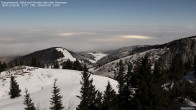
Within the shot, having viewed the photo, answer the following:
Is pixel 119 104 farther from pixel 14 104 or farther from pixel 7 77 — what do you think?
pixel 7 77

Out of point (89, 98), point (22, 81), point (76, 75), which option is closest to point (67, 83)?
point (76, 75)

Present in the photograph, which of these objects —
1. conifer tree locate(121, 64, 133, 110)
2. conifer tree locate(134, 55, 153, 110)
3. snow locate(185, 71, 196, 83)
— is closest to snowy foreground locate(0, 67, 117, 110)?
snow locate(185, 71, 196, 83)

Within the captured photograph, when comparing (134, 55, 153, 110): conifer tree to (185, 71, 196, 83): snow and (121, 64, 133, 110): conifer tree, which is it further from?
(185, 71, 196, 83): snow

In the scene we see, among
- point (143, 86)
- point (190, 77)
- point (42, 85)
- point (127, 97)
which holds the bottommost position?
point (190, 77)

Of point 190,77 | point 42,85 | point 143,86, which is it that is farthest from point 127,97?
point 190,77

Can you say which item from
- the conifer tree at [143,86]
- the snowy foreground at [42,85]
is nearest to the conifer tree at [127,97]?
the conifer tree at [143,86]

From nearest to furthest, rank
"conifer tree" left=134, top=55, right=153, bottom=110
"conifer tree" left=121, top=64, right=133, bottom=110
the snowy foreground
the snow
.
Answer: "conifer tree" left=134, top=55, right=153, bottom=110, "conifer tree" left=121, top=64, right=133, bottom=110, the snowy foreground, the snow

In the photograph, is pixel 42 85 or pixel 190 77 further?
pixel 190 77

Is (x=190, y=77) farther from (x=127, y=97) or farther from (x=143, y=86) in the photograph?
(x=143, y=86)

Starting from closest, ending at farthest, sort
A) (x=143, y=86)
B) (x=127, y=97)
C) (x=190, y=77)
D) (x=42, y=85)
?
(x=143, y=86)
(x=127, y=97)
(x=42, y=85)
(x=190, y=77)

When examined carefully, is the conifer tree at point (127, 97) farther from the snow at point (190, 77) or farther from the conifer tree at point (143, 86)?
the snow at point (190, 77)
